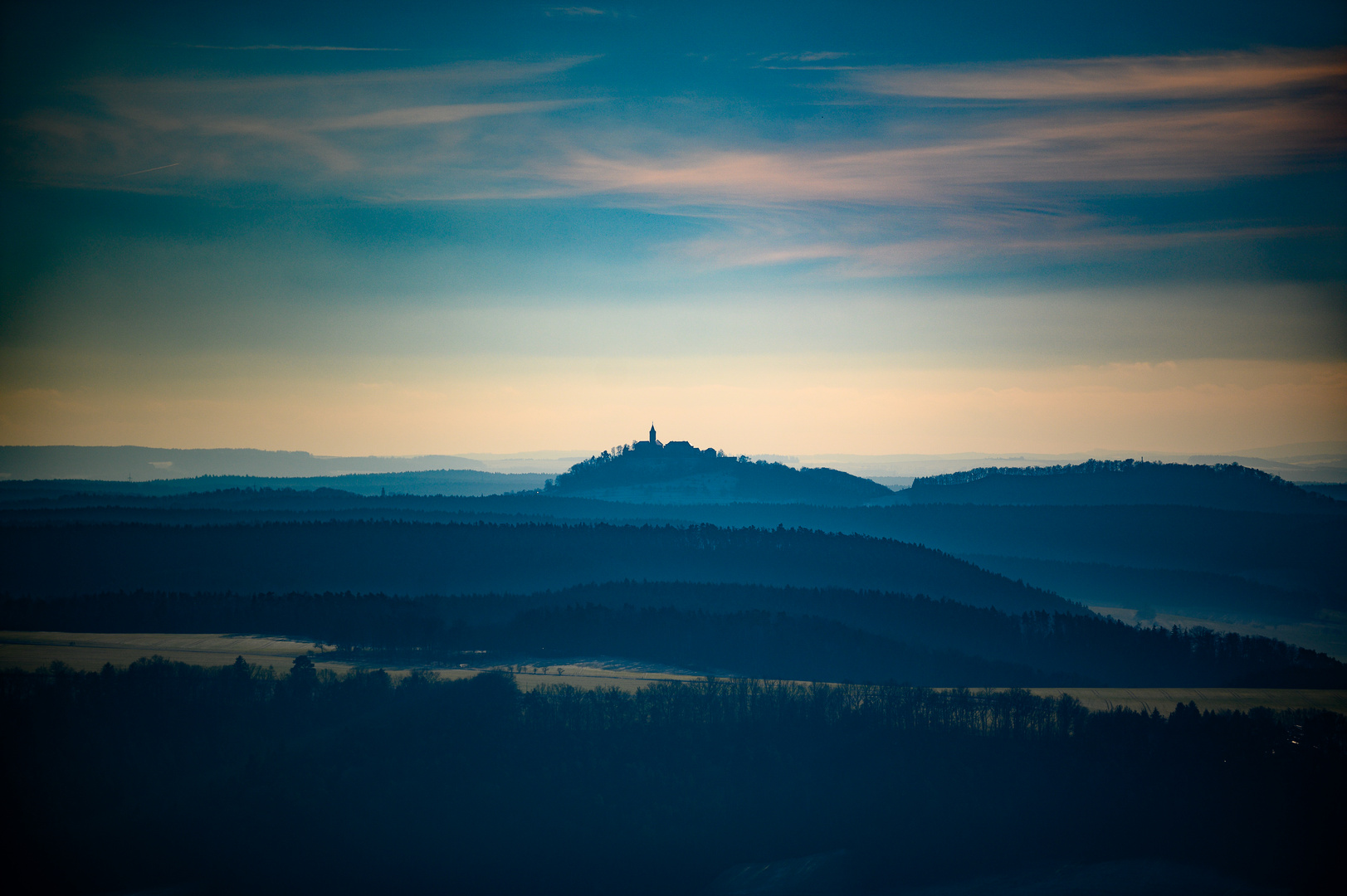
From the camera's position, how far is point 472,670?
100688 millimetres

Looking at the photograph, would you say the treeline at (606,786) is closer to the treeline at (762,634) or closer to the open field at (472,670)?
the open field at (472,670)

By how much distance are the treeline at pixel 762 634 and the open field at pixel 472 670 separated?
25.0 feet

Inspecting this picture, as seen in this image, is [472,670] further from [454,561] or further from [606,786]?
[454,561]

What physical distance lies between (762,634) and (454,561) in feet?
225

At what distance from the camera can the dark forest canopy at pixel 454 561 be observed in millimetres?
147750

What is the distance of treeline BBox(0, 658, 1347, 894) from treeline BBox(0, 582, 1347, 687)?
24203 mm

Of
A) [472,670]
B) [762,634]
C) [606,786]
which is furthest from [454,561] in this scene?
[606,786]

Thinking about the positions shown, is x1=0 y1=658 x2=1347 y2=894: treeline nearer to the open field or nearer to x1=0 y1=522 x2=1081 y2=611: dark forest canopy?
the open field

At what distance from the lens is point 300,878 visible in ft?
239

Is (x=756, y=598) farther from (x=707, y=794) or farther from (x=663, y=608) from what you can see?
(x=707, y=794)

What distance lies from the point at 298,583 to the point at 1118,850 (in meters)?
131

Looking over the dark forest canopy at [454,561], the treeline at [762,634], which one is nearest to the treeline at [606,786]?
the treeline at [762,634]

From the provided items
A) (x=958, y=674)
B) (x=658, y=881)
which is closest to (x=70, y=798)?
(x=658, y=881)

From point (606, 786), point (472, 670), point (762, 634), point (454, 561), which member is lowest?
point (606, 786)
